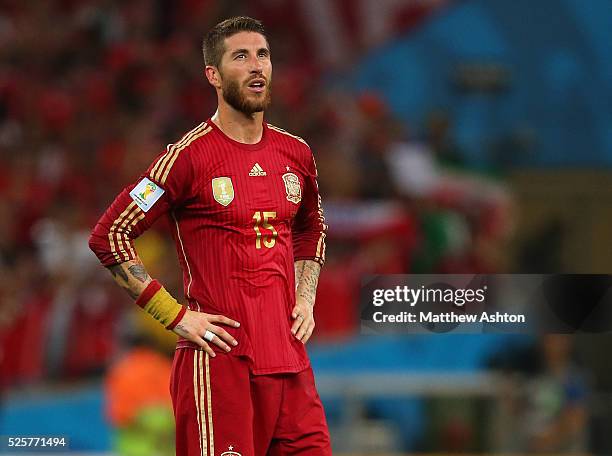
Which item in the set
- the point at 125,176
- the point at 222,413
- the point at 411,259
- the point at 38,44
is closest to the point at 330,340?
the point at 411,259

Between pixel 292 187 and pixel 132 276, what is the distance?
58cm

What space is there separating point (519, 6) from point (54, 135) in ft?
15.6

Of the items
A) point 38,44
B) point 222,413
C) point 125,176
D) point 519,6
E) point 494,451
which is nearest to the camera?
point 222,413

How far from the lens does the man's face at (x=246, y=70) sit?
3828 millimetres

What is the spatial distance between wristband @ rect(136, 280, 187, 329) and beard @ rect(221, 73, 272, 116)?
2.00ft

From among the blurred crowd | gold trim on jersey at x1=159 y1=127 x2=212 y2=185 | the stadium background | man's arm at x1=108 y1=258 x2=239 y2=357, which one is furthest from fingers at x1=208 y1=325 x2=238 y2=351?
the blurred crowd

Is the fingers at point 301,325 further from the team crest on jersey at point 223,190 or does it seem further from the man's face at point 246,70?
the man's face at point 246,70

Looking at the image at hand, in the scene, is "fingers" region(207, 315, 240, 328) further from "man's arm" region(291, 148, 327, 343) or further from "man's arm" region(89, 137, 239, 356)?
"man's arm" region(291, 148, 327, 343)

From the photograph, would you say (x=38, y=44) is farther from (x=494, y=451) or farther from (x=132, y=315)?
(x=494, y=451)

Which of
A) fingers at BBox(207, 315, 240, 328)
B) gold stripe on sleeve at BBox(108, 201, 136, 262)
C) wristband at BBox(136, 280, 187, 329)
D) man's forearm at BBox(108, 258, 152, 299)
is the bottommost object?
fingers at BBox(207, 315, 240, 328)

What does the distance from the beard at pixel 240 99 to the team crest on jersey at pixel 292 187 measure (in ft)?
0.79

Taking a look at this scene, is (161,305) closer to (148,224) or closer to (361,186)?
(148,224)

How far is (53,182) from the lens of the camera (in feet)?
33.0

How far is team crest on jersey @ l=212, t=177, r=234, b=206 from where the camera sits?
3814mm
